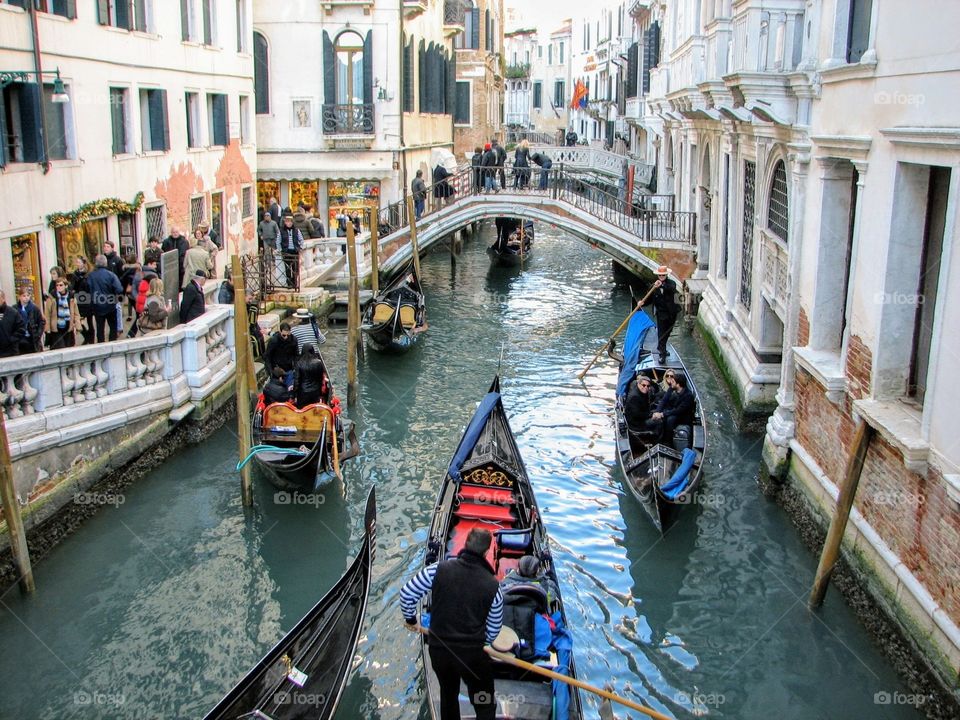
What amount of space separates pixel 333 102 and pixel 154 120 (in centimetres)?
→ 561

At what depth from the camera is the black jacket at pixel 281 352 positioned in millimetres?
8258

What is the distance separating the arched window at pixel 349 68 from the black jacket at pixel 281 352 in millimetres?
9602

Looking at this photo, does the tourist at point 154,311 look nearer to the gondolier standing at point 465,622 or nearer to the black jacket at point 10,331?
the black jacket at point 10,331

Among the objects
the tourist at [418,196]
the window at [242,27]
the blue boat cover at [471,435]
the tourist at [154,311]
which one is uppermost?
the window at [242,27]

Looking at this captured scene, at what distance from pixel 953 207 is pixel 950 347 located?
25.6 inches

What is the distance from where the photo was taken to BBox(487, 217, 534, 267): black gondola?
18.7 m

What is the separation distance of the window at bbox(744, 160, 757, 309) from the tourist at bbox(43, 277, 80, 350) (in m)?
6.40

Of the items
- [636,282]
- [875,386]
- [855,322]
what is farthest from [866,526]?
[636,282]

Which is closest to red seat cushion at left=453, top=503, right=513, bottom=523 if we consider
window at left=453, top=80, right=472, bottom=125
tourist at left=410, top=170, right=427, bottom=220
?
tourist at left=410, top=170, right=427, bottom=220

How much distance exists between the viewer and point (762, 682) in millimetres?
5223

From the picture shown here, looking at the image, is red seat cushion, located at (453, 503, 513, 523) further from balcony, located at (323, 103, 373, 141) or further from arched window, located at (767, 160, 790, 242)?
balcony, located at (323, 103, 373, 141)

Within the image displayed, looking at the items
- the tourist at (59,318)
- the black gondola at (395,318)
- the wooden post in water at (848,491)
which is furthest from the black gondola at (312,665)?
the black gondola at (395,318)

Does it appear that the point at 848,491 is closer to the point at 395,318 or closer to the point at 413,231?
the point at 395,318

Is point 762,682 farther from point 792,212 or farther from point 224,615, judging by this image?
point 792,212
